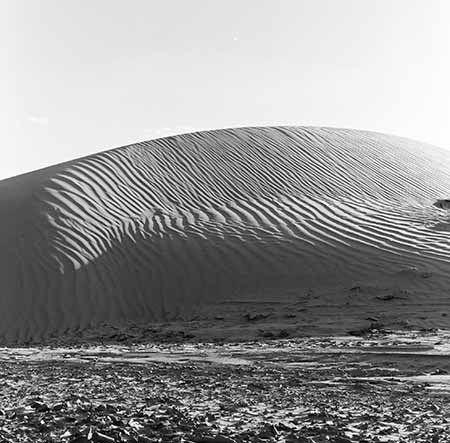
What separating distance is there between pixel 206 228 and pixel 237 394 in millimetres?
8959

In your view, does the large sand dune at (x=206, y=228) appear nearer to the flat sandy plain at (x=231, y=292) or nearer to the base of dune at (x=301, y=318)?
the flat sandy plain at (x=231, y=292)

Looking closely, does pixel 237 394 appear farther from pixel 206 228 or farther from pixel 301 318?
pixel 206 228

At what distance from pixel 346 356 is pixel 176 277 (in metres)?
6.05

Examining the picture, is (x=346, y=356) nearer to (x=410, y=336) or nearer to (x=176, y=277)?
(x=410, y=336)

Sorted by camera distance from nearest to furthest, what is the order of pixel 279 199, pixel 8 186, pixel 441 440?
pixel 441 440, pixel 279 199, pixel 8 186

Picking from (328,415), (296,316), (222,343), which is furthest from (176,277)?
(328,415)

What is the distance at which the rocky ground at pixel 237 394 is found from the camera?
3131 millimetres

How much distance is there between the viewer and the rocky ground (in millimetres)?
3131

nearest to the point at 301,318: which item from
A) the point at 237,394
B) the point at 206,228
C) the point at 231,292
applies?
the point at 231,292

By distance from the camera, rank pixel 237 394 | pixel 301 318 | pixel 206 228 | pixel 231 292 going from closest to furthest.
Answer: pixel 237 394
pixel 301 318
pixel 231 292
pixel 206 228

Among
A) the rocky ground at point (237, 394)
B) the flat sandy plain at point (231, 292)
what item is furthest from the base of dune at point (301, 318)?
the rocky ground at point (237, 394)

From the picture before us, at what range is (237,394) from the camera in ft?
13.9

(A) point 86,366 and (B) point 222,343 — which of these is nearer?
(A) point 86,366

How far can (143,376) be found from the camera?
521cm
